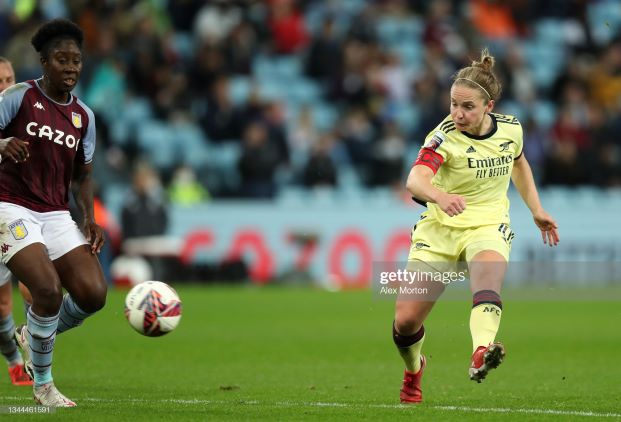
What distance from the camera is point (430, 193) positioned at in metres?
7.16

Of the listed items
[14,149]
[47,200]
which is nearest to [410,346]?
[47,200]

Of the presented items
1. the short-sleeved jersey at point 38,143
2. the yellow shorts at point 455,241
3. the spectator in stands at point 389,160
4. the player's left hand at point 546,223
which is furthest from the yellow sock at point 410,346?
the spectator in stands at point 389,160

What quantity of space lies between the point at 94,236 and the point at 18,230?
2.06 ft

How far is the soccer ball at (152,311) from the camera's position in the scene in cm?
850

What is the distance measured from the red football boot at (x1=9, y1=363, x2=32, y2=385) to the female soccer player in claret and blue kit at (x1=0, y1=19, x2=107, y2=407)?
1.14 metres

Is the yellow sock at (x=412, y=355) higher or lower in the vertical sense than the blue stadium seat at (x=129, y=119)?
lower

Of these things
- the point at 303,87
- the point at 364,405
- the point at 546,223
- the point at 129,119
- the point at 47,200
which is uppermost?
the point at 303,87

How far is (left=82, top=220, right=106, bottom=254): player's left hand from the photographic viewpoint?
25.3 feet

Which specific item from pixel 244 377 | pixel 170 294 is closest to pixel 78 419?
pixel 170 294

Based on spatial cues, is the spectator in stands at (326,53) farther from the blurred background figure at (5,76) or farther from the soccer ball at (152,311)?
the soccer ball at (152,311)

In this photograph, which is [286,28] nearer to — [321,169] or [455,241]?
[321,169]

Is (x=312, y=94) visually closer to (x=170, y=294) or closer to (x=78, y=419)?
(x=170, y=294)

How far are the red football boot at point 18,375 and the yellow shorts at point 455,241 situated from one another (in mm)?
3171

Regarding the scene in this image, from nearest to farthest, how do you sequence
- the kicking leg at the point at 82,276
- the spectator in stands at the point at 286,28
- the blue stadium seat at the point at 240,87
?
the kicking leg at the point at 82,276 < the blue stadium seat at the point at 240,87 < the spectator in stands at the point at 286,28
